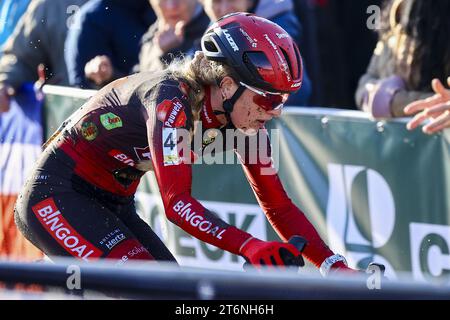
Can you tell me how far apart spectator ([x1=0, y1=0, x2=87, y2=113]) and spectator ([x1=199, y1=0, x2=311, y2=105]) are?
4.43 ft

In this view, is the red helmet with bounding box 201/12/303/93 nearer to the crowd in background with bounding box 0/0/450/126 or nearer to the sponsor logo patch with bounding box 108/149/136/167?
the sponsor logo patch with bounding box 108/149/136/167

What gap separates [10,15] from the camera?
30.1 ft

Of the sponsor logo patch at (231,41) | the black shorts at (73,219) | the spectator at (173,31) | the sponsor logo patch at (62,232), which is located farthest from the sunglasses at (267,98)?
the spectator at (173,31)

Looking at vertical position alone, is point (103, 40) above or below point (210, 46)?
above


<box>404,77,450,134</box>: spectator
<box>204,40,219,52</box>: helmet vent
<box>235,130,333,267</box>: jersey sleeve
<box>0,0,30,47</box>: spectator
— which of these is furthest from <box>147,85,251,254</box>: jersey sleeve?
<box>0,0,30,47</box>: spectator

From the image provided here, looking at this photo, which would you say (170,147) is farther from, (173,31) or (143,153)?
(173,31)

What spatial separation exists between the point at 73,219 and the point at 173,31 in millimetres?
3139

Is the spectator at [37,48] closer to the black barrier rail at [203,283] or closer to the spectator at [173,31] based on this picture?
the spectator at [173,31]

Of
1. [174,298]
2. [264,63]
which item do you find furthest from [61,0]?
[174,298]

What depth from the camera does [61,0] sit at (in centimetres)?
869

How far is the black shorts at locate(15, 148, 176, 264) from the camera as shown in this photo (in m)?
4.94

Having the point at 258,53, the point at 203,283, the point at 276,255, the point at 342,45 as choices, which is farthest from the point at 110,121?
the point at 342,45

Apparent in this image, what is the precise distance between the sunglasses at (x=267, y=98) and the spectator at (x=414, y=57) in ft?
6.55

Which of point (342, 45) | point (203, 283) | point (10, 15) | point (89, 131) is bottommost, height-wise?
point (203, 283)
